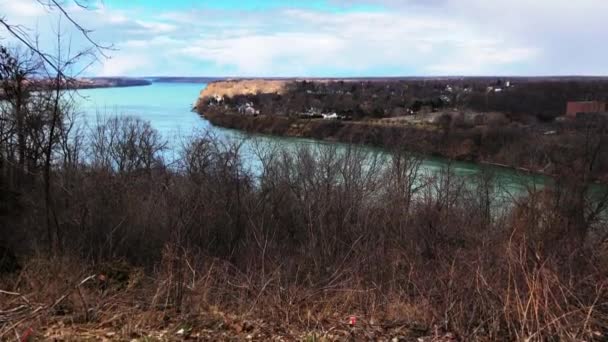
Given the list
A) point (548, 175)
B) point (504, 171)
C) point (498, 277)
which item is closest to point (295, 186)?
point (548, 175)

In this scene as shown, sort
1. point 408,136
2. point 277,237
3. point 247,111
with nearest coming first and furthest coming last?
1. point 277,237
2. point 408,136
3. point 247,111

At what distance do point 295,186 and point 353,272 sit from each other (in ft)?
74.9

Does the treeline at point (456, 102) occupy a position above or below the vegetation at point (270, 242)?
above

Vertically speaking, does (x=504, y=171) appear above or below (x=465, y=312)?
below

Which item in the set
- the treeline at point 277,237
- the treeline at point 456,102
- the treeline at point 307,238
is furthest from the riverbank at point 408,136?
the treeline at point 307,238

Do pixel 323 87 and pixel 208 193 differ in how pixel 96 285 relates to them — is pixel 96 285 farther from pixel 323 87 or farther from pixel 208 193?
pixel 323 87

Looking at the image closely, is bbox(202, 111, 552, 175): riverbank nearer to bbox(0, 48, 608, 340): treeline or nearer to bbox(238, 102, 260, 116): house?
bbox(238, 102, 260, 116): house

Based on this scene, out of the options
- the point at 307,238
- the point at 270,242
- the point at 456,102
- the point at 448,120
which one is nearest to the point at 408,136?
the point at 448,120

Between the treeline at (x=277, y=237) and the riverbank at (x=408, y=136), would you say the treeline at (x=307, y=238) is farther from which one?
the riverbank at (x=408, y=136)

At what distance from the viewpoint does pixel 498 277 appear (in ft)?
21.9

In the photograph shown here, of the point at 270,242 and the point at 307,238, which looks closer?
the point at 270,242

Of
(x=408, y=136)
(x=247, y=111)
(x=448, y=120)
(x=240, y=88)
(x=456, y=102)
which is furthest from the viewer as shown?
(x=240, y=88)

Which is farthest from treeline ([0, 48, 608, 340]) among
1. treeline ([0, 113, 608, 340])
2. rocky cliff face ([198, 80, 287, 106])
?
rocky cliff face ([198, 80, 287, 106])

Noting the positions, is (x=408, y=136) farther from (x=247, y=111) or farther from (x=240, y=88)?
(x=240, y=88)
